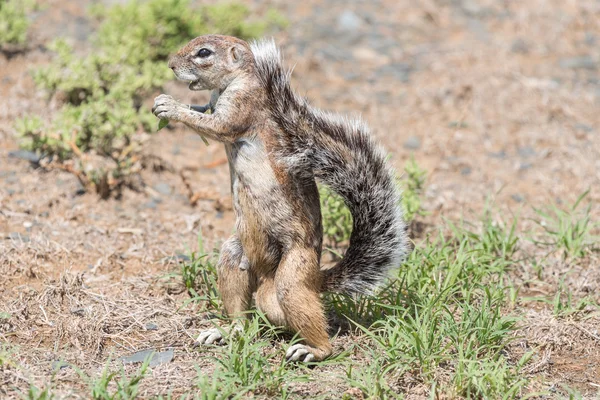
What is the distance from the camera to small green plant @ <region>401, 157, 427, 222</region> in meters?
5.44

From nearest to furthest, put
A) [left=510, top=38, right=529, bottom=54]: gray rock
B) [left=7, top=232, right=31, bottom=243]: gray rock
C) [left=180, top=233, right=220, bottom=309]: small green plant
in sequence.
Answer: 1. [left=180, top=233, right=220, bottom=309]: small green plant
2. [left=7, top=232, right=31, bottom=243]: gray rock
3. [left=510, top=38, right=529, bottom=54]: gray rock

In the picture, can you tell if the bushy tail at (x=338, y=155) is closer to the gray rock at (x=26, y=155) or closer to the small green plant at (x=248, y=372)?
the small green plant at (x=248, y=372)

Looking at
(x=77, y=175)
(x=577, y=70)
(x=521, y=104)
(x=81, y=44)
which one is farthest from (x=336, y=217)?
(x=577, y=70)

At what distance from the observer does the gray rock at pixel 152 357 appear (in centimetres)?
409

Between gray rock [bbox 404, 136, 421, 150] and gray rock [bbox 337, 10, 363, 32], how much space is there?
95.2 inches

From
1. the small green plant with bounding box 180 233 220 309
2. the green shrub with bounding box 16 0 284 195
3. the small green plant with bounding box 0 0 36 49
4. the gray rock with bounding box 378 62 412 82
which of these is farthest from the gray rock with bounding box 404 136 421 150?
the small green plant with bounding box 0 0 36 49

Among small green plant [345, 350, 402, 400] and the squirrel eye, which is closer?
small green plant [345, 350, 402, 400]

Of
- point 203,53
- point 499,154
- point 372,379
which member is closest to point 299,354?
point 372,379

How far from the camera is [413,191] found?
568cm

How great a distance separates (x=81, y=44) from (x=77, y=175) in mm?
2533

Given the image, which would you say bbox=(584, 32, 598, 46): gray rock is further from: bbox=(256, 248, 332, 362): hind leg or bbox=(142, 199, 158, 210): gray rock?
bbox=(256, 248, 332, 362): hind leg

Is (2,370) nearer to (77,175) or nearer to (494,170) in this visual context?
(77,175)

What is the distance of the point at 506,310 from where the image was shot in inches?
189

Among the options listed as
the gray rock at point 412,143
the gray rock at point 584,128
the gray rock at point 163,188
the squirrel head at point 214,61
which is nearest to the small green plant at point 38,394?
the squirrel head at point 214,61
